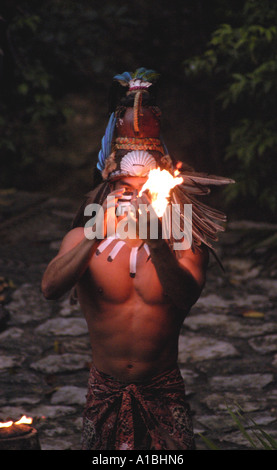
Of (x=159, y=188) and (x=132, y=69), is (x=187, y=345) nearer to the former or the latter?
(x=159, y=188)

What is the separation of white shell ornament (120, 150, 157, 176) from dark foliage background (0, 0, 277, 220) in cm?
524

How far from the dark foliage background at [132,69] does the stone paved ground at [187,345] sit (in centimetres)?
118

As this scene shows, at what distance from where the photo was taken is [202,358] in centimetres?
552

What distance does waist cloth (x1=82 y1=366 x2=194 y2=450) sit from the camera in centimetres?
279

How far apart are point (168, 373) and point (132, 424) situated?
0.29m

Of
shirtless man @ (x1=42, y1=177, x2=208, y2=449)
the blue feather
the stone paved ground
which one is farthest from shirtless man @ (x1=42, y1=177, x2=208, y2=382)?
the stone paved ground

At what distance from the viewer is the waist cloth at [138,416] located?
2.79m

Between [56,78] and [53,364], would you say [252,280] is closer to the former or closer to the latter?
[53,364]

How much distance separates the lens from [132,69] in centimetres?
923

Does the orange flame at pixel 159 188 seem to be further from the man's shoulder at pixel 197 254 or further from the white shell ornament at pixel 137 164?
the man's shoulder at pixel 197 254

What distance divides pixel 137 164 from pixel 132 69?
6.81 meters

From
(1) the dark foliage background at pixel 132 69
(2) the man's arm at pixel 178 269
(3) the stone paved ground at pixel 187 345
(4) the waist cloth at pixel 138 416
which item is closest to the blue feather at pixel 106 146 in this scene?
(2) the man's arm at pixel 178 269

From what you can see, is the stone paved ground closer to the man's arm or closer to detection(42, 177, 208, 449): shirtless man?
detection(42, 177, 208, 449): shirtless man

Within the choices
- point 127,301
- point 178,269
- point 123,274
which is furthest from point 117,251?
point 178,269
